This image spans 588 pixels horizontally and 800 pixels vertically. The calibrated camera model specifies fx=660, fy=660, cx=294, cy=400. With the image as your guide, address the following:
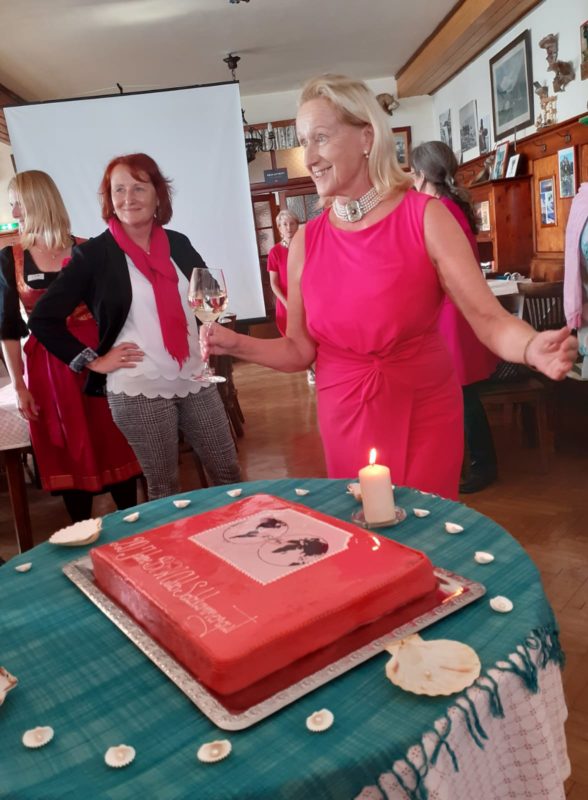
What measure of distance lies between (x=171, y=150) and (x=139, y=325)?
2.74 metres

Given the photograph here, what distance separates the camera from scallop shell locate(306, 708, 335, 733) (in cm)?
69

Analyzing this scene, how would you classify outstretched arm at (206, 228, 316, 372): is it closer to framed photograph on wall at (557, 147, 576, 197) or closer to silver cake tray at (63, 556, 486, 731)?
silver cake tray at (63, 556, 486, 731)

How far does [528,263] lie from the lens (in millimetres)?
6516

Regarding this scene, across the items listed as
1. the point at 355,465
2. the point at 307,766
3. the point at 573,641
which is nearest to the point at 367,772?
the point at 307,766

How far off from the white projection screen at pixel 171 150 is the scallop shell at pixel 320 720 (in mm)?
4074

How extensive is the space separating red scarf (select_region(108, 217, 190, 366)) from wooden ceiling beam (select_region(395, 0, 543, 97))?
491 centimetres

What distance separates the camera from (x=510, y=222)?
6.37 m

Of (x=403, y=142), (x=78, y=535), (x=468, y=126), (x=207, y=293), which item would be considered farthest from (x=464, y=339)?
(x=403, y=142)

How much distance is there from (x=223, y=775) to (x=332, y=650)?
0.20m

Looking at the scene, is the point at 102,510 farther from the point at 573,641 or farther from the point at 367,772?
the point at 367,772

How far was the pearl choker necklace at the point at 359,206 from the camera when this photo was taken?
1.58 metres

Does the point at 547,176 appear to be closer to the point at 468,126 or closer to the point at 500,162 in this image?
the point at 500,162

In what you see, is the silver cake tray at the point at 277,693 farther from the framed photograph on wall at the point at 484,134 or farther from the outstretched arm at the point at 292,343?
the framed photograph on wall at the point at 484,134

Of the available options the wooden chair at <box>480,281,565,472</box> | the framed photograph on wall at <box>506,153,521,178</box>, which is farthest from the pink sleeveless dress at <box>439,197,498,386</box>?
the framed photograph on wall at <box>506,153,521,178</box>
